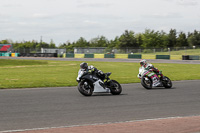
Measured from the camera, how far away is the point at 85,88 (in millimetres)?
12859

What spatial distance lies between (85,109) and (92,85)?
3.39 metres

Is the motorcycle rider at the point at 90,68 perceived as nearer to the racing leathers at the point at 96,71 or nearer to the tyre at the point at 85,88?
the racing leathers at the point at 96,71

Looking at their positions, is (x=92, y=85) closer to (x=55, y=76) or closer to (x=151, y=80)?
(x=151, y=80)

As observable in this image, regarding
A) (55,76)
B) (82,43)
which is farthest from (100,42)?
(55,76)

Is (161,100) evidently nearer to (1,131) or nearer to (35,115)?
(35,115)

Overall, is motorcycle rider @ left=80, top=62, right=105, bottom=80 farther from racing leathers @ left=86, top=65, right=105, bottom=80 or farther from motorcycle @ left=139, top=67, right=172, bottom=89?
motorcycle @ left=139, top=67, right=172, bottom=89

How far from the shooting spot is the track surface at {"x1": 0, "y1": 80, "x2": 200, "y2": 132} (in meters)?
7.91

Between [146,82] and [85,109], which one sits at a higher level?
[146,82]

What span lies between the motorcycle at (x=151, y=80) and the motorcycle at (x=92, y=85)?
95.0 inches

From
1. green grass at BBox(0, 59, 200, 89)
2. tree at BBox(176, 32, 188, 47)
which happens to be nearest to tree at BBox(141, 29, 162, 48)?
tree at BBox(176, 32, 188, 47)

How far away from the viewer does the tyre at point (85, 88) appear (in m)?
12.7

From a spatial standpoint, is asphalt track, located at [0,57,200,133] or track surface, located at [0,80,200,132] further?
track surface, located at [0,80,200,132]

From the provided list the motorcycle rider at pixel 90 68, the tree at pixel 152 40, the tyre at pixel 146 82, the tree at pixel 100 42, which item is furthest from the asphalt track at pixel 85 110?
the tree at pixel 100 42

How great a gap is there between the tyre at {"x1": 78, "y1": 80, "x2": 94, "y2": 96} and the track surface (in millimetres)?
350
